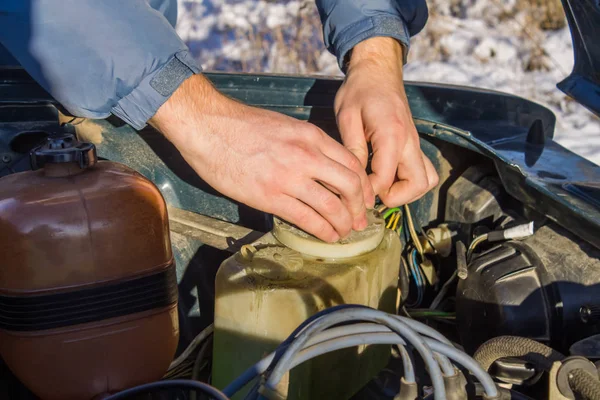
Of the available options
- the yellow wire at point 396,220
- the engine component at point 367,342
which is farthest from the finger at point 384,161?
the engine component at point 367,342

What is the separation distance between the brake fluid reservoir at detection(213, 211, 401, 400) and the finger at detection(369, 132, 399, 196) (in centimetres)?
11

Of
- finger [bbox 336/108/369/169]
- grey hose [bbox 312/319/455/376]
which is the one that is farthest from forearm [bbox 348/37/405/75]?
grey hose [bbox 312/319/455/376]

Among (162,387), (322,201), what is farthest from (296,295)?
(162,387)

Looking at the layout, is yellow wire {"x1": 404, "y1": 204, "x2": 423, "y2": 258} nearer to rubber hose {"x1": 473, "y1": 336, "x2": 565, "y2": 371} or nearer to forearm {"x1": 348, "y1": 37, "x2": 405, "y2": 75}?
forearm {"x1": 348, "y1": 37, "x2": 405, "y2": 75}

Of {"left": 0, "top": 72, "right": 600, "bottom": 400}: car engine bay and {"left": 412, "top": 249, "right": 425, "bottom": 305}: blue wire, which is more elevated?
{"left": 0, "top": 72, "right": 600, "bottom": 400}: car engine bay

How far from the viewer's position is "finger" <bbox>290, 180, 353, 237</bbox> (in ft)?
3.49

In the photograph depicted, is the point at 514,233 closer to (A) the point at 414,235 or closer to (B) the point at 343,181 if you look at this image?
(A) the point at 414,235

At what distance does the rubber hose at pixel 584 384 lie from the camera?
2.76ft

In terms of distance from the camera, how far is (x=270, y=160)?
42.1 inches

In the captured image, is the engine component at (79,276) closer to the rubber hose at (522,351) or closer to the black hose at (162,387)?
the black hose at (162,387)

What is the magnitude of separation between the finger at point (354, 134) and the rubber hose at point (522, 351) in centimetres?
45

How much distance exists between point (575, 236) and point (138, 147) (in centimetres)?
98

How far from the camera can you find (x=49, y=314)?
971mm

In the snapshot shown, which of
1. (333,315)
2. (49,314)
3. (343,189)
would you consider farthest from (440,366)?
(49,314)
